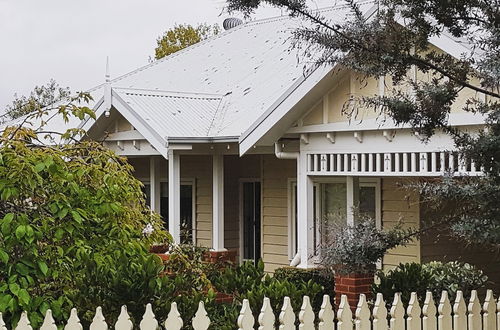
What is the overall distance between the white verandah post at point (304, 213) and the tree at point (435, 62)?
6.93 m

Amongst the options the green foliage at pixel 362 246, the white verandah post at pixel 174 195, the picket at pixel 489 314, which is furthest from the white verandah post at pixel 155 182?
the picket at pixel 489 314

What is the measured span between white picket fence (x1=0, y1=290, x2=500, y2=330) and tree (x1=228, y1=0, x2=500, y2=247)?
1.01m

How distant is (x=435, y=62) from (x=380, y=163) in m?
5.84

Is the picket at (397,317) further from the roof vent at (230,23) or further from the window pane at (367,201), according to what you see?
the roof vent at (230,23)

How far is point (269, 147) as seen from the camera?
48.5 feet

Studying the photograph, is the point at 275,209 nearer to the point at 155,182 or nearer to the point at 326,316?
the point at 155,182

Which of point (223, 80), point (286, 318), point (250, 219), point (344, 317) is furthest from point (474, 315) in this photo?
point (223, 80)

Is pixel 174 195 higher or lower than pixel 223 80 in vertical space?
lower

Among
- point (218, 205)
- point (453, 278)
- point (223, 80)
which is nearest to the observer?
point (453, 278)

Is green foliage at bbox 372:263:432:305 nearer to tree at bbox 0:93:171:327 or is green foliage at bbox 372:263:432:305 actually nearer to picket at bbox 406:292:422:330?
picket at bbox 406:292:422:330

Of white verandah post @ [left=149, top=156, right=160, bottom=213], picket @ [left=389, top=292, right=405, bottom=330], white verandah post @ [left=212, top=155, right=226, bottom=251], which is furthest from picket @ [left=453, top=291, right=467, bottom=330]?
white verandah post @ [left=149, top=156, right=160, bottom=213]

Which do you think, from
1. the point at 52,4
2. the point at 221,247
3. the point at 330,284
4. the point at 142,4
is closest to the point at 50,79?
the point at 142,4

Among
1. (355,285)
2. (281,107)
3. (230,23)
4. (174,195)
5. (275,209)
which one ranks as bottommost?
(355,285)

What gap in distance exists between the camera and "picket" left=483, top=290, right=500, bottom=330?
7434 mm
